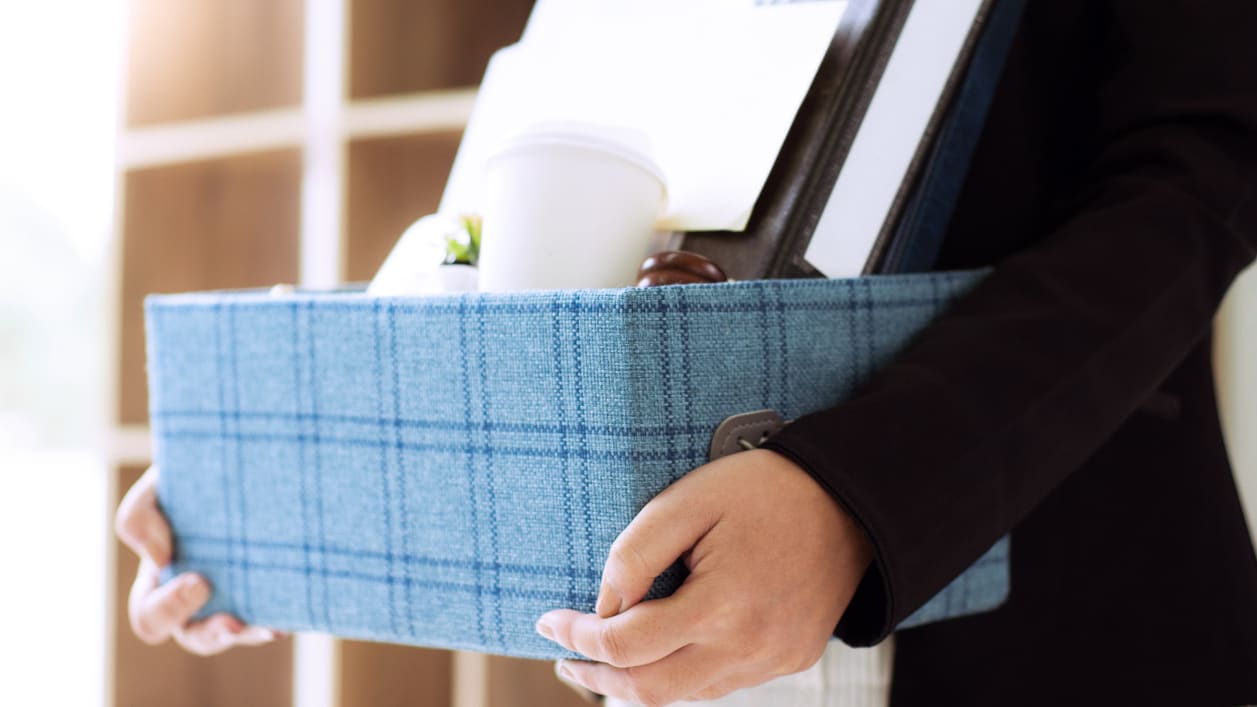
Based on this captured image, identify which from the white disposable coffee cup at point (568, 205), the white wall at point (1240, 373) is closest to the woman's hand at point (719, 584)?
the white disposable coffee cup at point (568, 205)

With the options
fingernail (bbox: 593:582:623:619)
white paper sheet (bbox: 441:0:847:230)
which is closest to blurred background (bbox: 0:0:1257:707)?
white paper sheet (bbox: 441:0:847:230)

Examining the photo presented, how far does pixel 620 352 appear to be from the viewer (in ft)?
1.17

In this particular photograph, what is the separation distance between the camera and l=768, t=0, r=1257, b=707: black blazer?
385mm

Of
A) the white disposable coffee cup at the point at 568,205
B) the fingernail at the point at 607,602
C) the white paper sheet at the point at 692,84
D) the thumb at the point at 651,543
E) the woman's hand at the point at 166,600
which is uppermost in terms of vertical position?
the white paper sheet at the point at 692,84

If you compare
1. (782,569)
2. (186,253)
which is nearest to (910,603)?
(782,569)

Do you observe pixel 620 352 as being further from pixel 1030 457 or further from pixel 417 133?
pixel 417 133

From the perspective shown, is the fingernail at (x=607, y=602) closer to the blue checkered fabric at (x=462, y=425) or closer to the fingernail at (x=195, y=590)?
the blue checkered fabric at (x=462, y=425)

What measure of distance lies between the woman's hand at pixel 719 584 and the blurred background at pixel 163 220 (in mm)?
852

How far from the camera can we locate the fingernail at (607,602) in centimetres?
35

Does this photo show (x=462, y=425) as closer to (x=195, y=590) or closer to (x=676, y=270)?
(x=676, y=270)

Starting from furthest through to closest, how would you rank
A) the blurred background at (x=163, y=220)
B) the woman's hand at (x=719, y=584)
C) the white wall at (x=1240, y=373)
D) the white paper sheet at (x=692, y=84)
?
the blurred background at (x=163, y=220), the white wall at (x=1240, y=373), the white paper sheet at (x=692, y=84), the woman's hand at (x=719, y=584)

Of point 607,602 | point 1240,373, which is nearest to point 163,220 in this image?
point 607,602

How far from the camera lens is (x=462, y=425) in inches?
16.0

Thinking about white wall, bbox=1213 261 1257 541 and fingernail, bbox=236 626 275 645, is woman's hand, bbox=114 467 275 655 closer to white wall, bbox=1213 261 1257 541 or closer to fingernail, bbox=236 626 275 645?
fingernail, bbox=236 626 275 645
